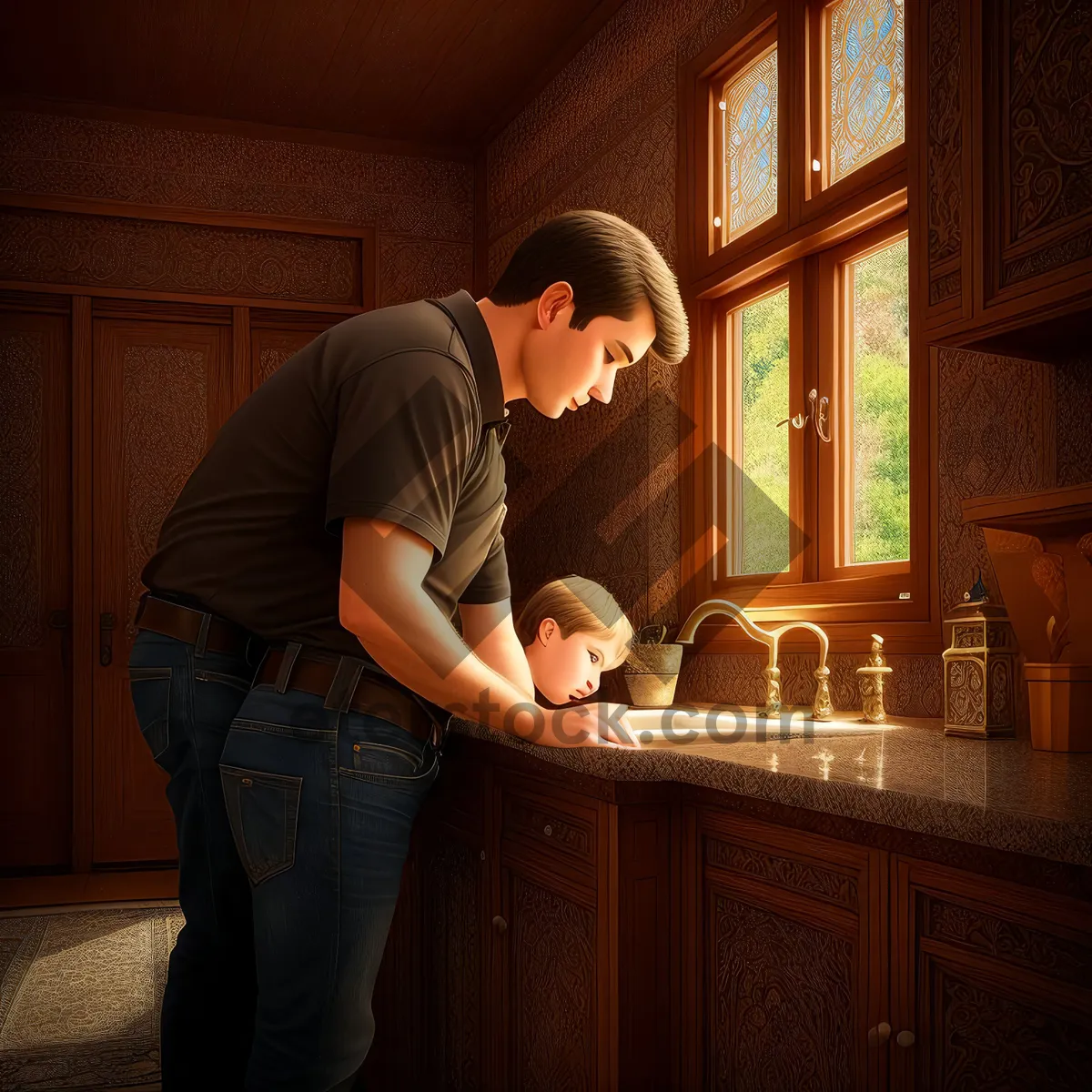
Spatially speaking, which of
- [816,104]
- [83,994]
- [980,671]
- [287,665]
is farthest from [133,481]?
[980,671]

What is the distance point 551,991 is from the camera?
5.98 ft

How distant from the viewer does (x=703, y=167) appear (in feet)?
10.6

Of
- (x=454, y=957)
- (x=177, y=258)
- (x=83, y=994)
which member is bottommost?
(x=83, y=994)

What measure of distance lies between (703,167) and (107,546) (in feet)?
9.96

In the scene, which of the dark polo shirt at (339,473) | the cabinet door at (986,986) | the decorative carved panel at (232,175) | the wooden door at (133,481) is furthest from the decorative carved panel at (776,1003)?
the decorative carved panel at (232,175)

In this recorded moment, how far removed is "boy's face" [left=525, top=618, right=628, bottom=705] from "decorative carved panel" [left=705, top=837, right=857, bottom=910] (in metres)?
0.88

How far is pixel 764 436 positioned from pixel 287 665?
80.3 inches

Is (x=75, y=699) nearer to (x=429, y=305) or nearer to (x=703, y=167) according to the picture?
(x=703, y=167)

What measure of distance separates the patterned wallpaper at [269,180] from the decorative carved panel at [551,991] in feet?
A: 12.0

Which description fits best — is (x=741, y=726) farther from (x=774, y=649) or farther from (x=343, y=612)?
(x=343, y=612)

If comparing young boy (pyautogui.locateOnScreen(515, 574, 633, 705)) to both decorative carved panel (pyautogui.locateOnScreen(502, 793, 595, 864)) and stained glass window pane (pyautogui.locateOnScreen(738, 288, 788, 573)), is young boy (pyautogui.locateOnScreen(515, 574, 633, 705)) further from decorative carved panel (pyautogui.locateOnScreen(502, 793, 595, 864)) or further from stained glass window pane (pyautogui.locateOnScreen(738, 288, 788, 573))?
stained glass window pane (pyautogui.locateOnScreen(738, 288, 788, 573))

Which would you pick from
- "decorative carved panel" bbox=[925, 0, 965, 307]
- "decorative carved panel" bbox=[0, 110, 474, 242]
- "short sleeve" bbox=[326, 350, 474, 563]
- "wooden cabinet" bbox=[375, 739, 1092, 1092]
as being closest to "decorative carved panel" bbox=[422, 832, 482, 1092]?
"wooden cabinet" bbox=[375, 739, 1092, 1092]

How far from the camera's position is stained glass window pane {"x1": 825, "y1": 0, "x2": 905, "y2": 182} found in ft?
8.46

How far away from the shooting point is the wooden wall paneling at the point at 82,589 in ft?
15.4
